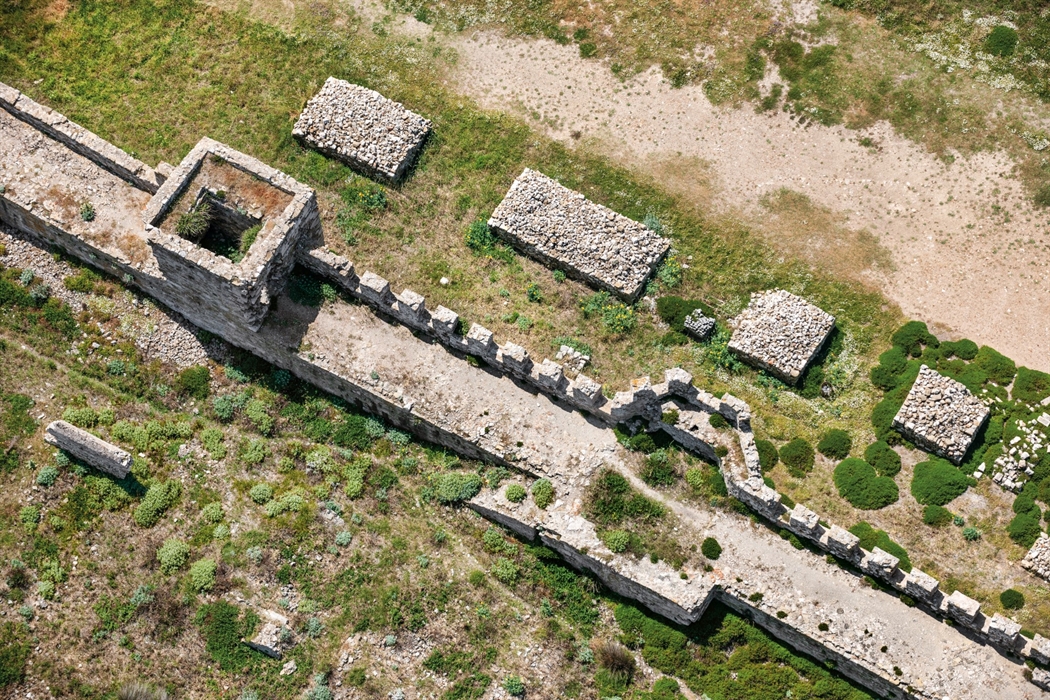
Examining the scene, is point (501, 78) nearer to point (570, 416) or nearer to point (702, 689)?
point (570, 416)

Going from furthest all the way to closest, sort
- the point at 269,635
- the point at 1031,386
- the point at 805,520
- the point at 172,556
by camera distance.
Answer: the point at 1031,386, the point at 172,556, the point at 805,520, the point at 269,635

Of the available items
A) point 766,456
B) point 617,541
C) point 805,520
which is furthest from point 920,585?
point 617,541

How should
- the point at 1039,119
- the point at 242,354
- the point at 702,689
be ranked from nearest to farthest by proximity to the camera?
1. the point at 702,689
2. the point at 242,354
3. the point at 1039,119

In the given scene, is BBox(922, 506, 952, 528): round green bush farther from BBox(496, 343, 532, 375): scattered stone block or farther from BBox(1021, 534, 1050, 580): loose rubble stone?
BBox(496, 343, 532, 375): scattered stone block

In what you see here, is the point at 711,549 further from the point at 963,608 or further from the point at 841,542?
the point at 963,608

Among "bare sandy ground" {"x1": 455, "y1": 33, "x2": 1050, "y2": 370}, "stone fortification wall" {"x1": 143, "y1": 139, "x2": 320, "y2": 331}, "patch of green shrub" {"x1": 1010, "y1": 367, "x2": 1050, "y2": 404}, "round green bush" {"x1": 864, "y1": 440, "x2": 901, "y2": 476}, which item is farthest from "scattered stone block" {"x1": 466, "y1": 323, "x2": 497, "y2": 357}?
"patch of green shrub" {"x1": 1010, "y1": 367, "x2": 1050, "y2": 404}

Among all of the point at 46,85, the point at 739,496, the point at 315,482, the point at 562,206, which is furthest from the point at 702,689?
the point at 46,85

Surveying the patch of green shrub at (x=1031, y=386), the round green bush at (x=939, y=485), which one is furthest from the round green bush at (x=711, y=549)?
the patch of green shrub at (x=1031, y=386)
